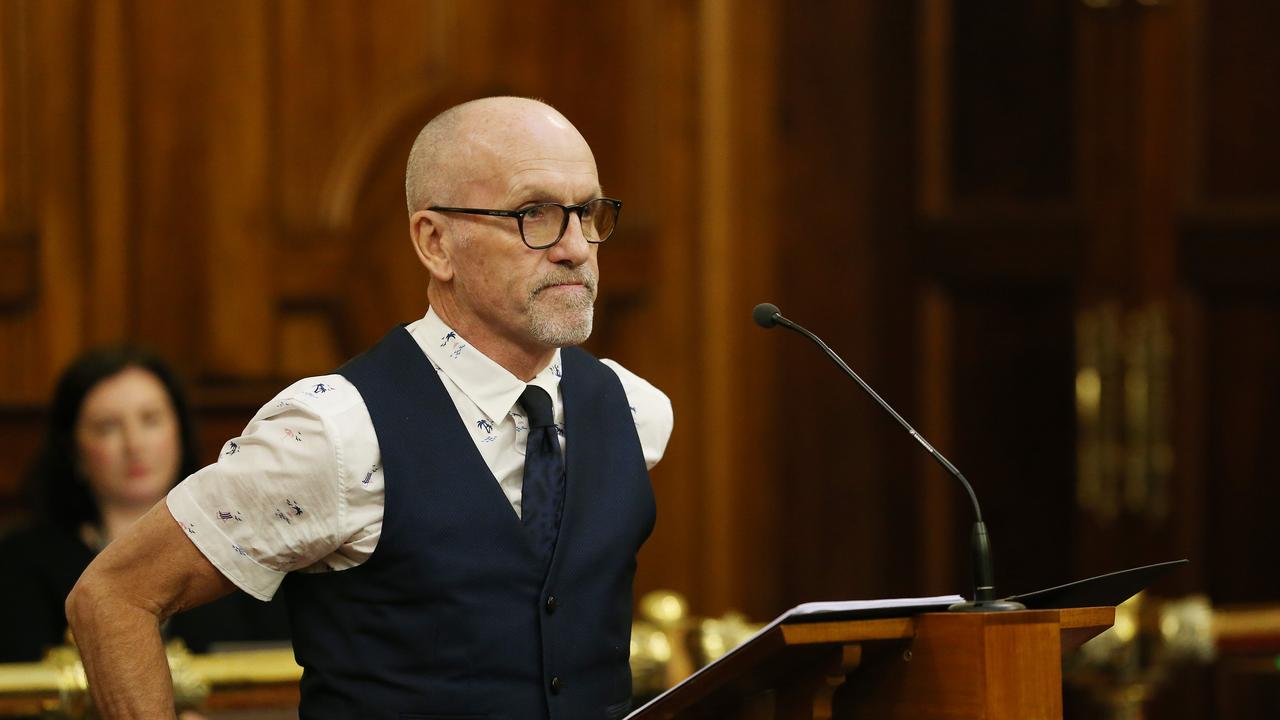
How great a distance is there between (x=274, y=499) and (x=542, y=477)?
0.29 metres

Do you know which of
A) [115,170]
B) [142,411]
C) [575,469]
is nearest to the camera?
[575,469]

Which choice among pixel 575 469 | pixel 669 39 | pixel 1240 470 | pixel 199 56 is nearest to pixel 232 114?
pixel 199 56

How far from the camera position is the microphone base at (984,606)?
1564 millimetres

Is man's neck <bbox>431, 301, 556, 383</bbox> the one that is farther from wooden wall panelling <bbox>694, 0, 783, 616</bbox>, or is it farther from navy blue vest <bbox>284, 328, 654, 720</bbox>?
wooden wall panelling <bbox>694, 0, 783, 616</bbox>

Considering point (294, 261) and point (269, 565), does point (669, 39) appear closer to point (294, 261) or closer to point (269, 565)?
point (294, 261)

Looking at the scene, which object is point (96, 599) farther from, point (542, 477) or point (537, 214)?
point (537, 214)

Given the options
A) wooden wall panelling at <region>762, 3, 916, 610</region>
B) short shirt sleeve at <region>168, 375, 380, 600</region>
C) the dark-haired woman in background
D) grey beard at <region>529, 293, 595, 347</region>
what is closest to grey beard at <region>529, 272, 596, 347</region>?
grey beard at <region>529, 293, 595, 347</region>

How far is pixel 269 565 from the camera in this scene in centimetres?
172

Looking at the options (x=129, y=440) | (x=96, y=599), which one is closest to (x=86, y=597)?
(x=96, y=599)

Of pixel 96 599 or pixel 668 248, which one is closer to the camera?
pixel 96 599

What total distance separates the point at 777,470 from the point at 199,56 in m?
1.56

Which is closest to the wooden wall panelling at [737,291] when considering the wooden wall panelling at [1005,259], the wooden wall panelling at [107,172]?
the wooden wall panelling at [1005,259]

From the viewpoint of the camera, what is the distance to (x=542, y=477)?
5.97ft

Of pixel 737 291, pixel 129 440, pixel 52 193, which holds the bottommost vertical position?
pixel 129 440
